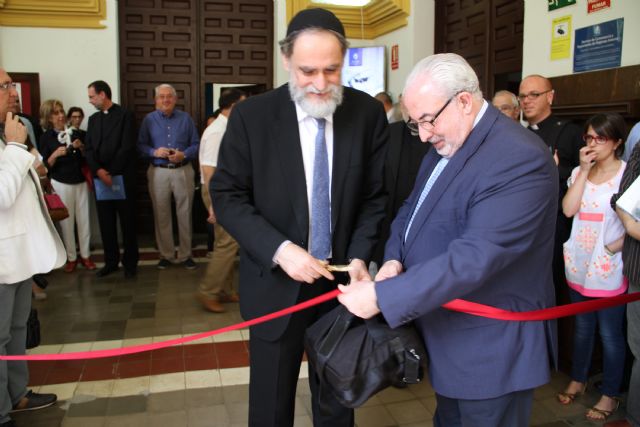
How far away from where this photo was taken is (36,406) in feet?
10.2

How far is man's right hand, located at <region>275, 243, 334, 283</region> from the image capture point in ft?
6.23

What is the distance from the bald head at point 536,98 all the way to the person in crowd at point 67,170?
4.45 metres

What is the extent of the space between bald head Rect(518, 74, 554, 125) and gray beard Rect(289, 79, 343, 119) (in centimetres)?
224

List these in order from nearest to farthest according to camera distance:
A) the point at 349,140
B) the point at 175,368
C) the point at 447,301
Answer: the point at 447,301, the point at 349,140, the point at 175,368

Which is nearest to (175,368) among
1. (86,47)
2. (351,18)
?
(86,47)

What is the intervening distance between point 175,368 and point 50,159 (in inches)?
129

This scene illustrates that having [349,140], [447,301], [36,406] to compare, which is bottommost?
[36,406]

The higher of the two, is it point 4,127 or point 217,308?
point 4,127

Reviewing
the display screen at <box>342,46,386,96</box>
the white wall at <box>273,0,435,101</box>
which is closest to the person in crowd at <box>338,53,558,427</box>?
the white wall at <box>273,0,435,101</box>

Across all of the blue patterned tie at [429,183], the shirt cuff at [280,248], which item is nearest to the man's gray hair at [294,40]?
the blue patterned tie at [429,183]

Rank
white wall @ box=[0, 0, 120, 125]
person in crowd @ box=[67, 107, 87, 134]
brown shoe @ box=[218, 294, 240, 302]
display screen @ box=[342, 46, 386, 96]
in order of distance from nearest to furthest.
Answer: brown shoe @ box=[218, 294, 240, 302] → person in crowd @ box=[67, 107, 87, 134] → white wall @ box=[0, 0, 120, 125] → display screen @ box=[342, 46, 386, 96]

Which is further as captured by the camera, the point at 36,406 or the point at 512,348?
the point at 36,406

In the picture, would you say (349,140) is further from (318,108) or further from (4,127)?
(4,127)

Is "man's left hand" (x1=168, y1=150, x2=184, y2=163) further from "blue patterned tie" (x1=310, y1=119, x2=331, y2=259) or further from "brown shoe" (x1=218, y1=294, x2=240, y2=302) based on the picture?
"blue patterned tie" (x1=310, y1=119, x2=331, y2=259)
